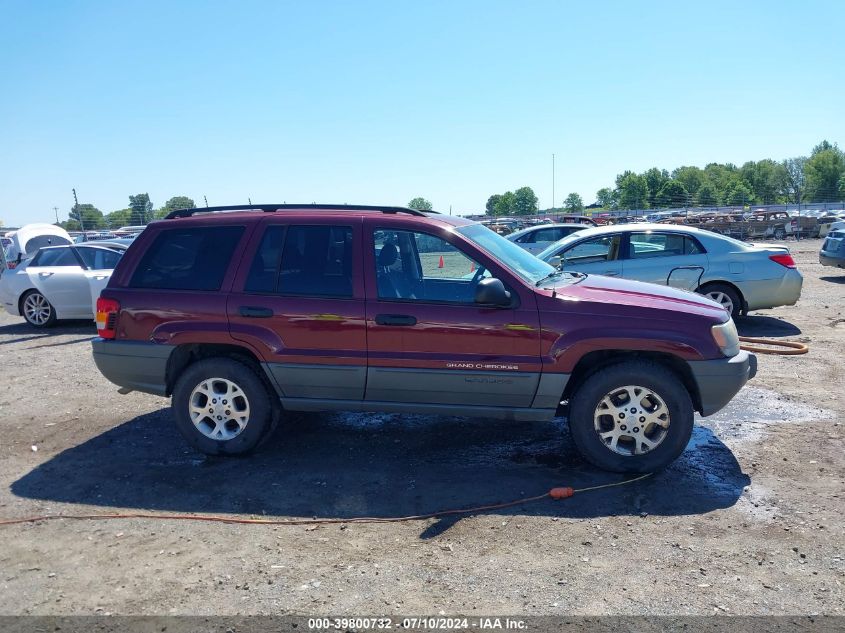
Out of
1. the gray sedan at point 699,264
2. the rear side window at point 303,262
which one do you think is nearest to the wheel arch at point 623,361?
the rear side window at point 303,262

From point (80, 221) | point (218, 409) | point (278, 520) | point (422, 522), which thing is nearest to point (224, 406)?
point (218, 409)

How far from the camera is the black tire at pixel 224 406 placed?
5195 mm

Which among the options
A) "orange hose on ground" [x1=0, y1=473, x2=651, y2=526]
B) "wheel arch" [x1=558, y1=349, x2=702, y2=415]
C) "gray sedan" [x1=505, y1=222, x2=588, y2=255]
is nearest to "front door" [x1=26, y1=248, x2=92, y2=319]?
"orange hose on ground" [x1=0, y1=473, x2=651, y2=526]

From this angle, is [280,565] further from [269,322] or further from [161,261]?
[161,261]

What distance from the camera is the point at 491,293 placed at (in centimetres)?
465

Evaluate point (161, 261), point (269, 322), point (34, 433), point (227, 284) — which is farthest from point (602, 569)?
point (34, 433)

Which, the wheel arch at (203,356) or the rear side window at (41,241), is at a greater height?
the rear side window at (41,241)

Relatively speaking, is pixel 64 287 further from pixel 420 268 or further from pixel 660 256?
pixel 660 256

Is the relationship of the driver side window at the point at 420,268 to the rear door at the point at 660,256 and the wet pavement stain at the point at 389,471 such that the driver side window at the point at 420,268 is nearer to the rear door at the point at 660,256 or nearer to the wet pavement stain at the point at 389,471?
the wet pavement stain at the point at 389,471

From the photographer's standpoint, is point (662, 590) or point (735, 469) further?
point (735, 469)

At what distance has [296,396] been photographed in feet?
Answer: 17.0

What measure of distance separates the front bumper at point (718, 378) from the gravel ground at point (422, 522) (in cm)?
55

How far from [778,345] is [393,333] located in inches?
234

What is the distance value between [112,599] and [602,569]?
8.39 feet
